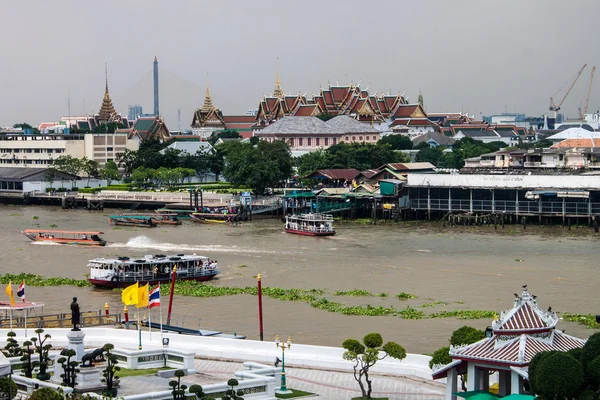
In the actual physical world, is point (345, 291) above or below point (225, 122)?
below

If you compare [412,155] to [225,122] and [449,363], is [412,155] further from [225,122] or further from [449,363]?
[449,363]

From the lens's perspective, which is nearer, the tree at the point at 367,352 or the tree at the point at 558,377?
the tree at the point at 558,377

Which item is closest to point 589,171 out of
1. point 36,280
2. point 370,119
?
point 36,280

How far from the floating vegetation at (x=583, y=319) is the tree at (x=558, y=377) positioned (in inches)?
513

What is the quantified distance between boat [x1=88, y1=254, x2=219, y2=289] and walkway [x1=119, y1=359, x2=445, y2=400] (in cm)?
1514

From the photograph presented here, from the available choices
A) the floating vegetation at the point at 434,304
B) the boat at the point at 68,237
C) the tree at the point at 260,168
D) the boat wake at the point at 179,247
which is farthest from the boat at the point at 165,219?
the floating vegetation at the point at 434,304

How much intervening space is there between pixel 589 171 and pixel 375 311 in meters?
33.1

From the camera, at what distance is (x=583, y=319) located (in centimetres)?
3117

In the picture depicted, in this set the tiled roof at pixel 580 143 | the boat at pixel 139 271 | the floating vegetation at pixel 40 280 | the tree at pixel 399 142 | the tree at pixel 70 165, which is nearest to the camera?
the boat at pixel 139 271

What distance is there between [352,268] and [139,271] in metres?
8.54

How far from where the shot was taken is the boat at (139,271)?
125 feet

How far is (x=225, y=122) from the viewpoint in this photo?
133875mm

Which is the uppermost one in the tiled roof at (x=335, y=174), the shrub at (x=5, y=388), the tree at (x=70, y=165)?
the tree at (x=70, y=165)

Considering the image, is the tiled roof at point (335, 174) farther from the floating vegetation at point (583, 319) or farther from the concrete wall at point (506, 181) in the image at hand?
the floating vegetation at point (583, 319)
